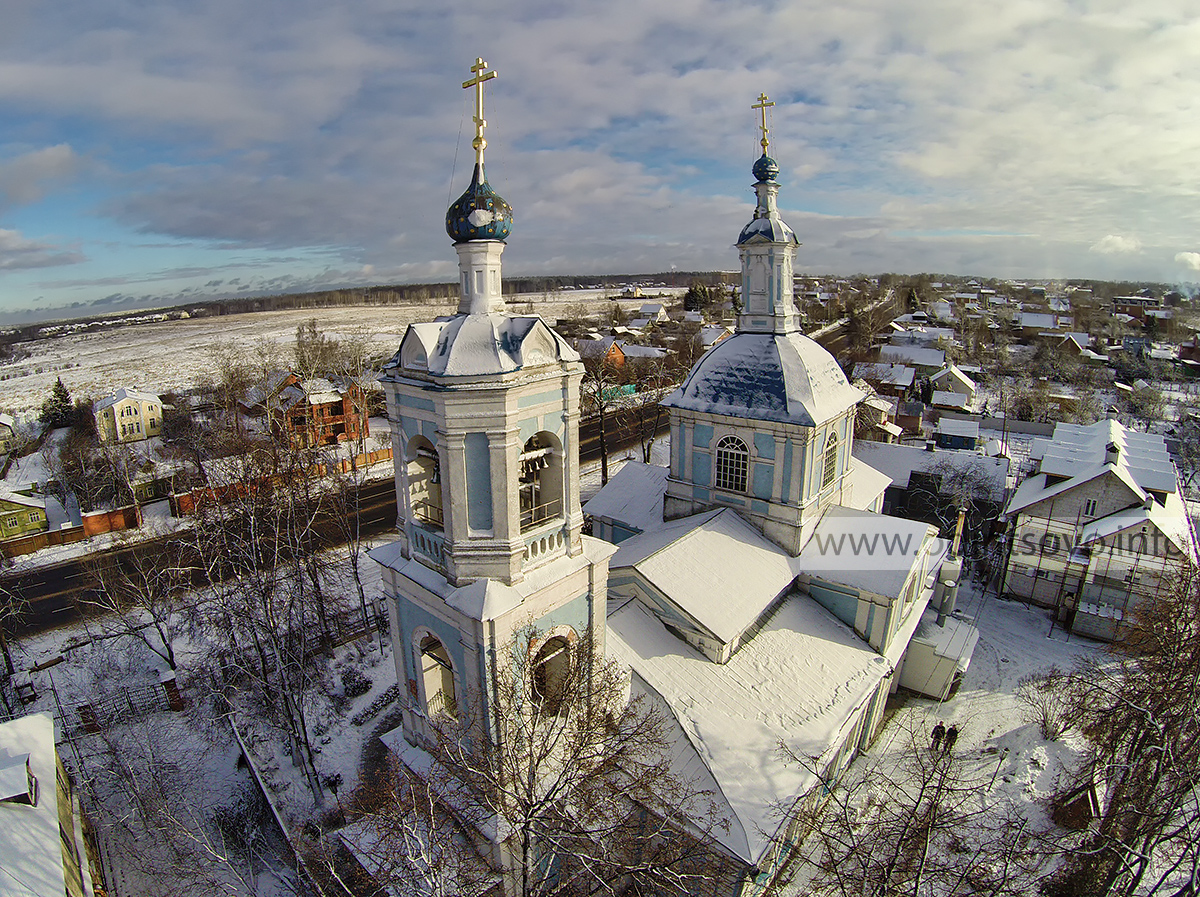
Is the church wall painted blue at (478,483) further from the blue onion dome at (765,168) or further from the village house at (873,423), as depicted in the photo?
the village house at (873,423)

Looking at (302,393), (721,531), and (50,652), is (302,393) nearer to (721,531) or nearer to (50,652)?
(50,652)

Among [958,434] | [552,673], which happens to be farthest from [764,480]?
[958,434]

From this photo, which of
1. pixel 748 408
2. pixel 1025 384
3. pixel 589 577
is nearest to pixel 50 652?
pixel 589 577

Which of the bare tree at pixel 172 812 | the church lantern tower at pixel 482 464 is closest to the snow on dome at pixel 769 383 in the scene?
the church lantern tower at pixel 482 464

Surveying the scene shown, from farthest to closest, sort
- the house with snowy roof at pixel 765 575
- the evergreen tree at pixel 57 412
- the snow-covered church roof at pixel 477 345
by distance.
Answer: the evergreen tree at pixel 57 412, the house with snowy roof at pixel 765 575, the snow-covered church roof at pixel 477 345

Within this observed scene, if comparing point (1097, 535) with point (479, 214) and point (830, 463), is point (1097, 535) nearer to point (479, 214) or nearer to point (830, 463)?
point (830, 463)

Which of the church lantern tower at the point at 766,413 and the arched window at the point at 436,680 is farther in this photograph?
the church lantern tower at the point at 766,413
